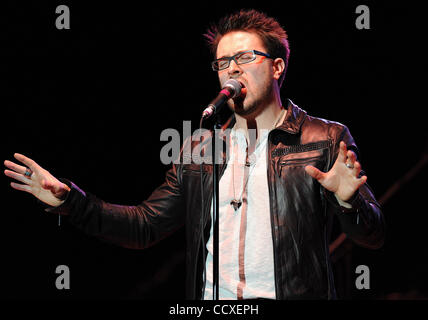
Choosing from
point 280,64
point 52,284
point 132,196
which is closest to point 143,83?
point 132,196

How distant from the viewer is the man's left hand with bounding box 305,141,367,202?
1.63 meters

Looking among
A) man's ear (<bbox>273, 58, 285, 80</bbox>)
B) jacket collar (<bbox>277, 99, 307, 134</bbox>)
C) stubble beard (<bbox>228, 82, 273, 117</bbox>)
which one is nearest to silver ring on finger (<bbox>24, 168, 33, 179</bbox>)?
stubble beard (<bbox>228, 82, 273, 117</bbox>)

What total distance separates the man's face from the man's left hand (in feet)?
2.20

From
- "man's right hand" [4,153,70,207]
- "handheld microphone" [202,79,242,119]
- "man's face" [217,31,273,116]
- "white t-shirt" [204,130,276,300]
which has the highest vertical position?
"man's face" [217,31,273,116]

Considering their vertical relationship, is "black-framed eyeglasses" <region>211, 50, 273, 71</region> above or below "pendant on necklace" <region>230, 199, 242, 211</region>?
above

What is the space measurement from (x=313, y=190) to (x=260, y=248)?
0.35 metres

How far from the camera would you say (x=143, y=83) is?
11.2 feet

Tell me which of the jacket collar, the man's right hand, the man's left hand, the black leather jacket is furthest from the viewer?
the jacket collar

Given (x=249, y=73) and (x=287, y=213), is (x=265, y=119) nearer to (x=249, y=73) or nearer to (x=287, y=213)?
(x=249, y=73)

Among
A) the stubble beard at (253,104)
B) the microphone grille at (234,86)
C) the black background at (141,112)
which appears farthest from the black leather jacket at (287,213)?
the black background at (141,112)

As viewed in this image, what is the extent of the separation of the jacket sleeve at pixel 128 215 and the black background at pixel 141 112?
109cm

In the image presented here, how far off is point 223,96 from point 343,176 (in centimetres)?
55

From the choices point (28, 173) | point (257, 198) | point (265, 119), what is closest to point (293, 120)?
point (265, 119)

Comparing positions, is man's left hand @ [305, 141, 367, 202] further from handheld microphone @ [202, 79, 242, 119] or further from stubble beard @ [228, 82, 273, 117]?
stubble beard @ [228, 82, 273, 117]
